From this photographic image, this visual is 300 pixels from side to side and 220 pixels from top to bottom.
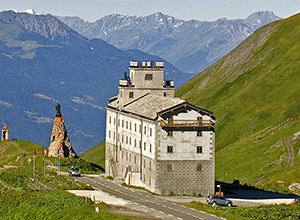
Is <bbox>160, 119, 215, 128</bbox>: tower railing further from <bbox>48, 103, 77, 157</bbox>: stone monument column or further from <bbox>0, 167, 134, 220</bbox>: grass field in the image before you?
<bbox>48, 103, 77, 157</bbox>: stone monument column

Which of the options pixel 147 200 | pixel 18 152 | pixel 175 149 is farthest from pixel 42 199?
pixel 18 152

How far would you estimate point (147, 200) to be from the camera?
9244 cm

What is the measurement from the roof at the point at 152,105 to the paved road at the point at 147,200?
11.1 metres

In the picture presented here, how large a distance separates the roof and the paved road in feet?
36.3

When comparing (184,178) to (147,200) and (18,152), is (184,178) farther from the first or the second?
(18,152)

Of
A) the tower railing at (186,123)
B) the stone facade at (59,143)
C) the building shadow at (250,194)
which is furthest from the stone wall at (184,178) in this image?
the stone facade at (59,143)

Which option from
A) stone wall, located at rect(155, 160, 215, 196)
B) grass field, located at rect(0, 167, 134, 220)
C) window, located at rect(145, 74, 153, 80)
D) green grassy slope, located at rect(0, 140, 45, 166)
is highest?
window, located at rect(145, 74, 153, 80)

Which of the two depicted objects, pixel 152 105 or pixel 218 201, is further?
pixel 152 105

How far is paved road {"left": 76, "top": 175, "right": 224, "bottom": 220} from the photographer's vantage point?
264 ft

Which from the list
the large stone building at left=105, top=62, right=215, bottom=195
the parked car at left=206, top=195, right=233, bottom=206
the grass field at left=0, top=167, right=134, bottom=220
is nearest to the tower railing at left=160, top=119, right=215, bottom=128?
the large stone building at left=105, top=62, right=215, bottom=195

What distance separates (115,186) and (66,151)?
37.3 m

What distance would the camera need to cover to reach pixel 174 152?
101m

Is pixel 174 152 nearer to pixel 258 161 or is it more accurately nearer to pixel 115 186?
pixel 115 186

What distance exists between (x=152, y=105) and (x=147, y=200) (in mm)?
20486
